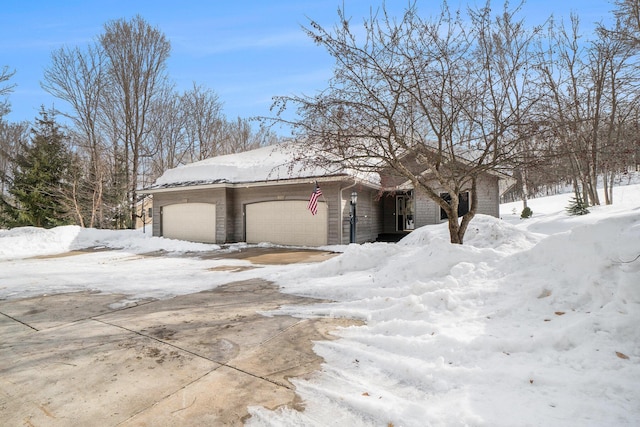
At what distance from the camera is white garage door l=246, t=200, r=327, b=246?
1277 centimetres

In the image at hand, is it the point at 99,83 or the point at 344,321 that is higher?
the point at 99,83

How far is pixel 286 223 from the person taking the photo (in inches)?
531

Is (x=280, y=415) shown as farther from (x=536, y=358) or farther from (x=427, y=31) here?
(x=427, y=31)

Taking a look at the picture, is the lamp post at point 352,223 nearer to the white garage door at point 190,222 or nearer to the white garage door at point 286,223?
the white garage door at point 286,223

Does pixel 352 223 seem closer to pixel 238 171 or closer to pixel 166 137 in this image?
pixel 238 171

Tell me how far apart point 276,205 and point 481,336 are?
1135 centimetres

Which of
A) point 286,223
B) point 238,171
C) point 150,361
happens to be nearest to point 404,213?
point 286,223

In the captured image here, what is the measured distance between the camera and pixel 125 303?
196 inches

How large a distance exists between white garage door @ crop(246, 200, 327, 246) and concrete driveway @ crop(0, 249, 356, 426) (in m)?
7.87

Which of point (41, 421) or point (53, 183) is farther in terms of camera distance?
point (53, 183)

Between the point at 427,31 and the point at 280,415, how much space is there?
655cm

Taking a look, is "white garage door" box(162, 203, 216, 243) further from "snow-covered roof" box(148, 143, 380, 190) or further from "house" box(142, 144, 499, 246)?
"snow-covered roof" box(148, 143, 380, 190)

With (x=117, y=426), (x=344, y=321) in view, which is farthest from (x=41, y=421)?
(x=344, y=321)

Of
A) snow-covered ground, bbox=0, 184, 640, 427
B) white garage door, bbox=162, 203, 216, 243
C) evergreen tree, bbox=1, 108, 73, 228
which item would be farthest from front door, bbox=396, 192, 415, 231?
evergreen tree, bbox=1, 108, 73, 228
